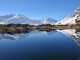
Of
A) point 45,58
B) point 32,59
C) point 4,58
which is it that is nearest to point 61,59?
point 45,58

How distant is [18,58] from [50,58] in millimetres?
6125

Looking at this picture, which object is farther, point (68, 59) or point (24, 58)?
point (24, 58)

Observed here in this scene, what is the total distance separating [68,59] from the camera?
28828mm

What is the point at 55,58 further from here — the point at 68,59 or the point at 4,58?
the point at 4,58

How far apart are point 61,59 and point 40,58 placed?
13.1 ft

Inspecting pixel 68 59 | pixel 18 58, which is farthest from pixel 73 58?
pixel 18 58

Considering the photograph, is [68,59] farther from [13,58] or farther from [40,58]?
[13,58]

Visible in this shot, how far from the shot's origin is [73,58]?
2945cm

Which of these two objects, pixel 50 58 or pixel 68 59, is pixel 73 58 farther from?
pixel 50 58

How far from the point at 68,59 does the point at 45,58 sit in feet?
14.3

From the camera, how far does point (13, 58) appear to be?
103 feet

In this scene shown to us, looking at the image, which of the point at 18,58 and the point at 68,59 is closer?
the point at 68,59

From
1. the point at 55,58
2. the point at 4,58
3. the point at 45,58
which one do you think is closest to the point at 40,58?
the point at 45,58

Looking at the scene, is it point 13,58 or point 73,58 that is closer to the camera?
point 73,58
